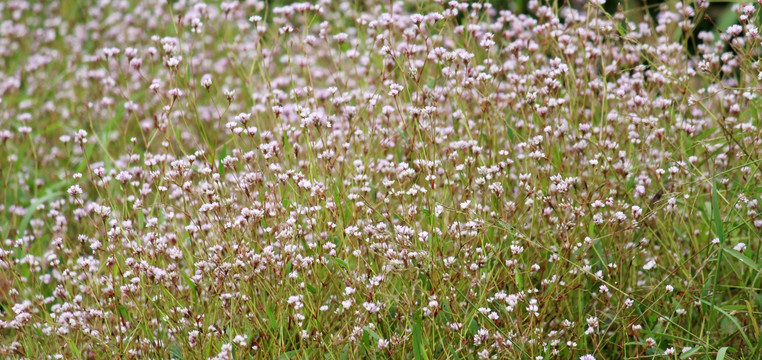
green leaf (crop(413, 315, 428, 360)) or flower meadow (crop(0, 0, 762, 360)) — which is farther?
flower meadow (crop(0, 0, 762, 360))

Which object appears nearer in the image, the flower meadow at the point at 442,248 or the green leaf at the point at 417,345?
the green leaf at the point at 417,345

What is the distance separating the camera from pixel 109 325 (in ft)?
9.08

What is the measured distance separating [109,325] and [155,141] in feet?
6.39

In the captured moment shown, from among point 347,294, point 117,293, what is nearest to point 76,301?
point 117,293

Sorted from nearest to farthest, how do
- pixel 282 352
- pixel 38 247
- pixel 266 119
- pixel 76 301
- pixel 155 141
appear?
pixel 282 352 → pixel 76 301 → pixel 38 247 → pixel 266 119 → pixel 155 141

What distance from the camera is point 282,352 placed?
98.3 inches

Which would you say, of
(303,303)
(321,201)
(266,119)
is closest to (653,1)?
(266,119)

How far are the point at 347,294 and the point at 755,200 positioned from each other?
1.48 metres

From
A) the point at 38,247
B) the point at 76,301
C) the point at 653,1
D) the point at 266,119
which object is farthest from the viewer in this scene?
the point at 653,1

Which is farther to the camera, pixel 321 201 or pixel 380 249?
pixel 321 201

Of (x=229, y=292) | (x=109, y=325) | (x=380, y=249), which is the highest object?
(x=380, y=249)

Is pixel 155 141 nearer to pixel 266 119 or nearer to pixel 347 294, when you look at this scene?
pixel 266 119

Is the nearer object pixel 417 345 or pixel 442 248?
pixel 417 345

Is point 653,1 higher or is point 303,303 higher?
point 303,303
